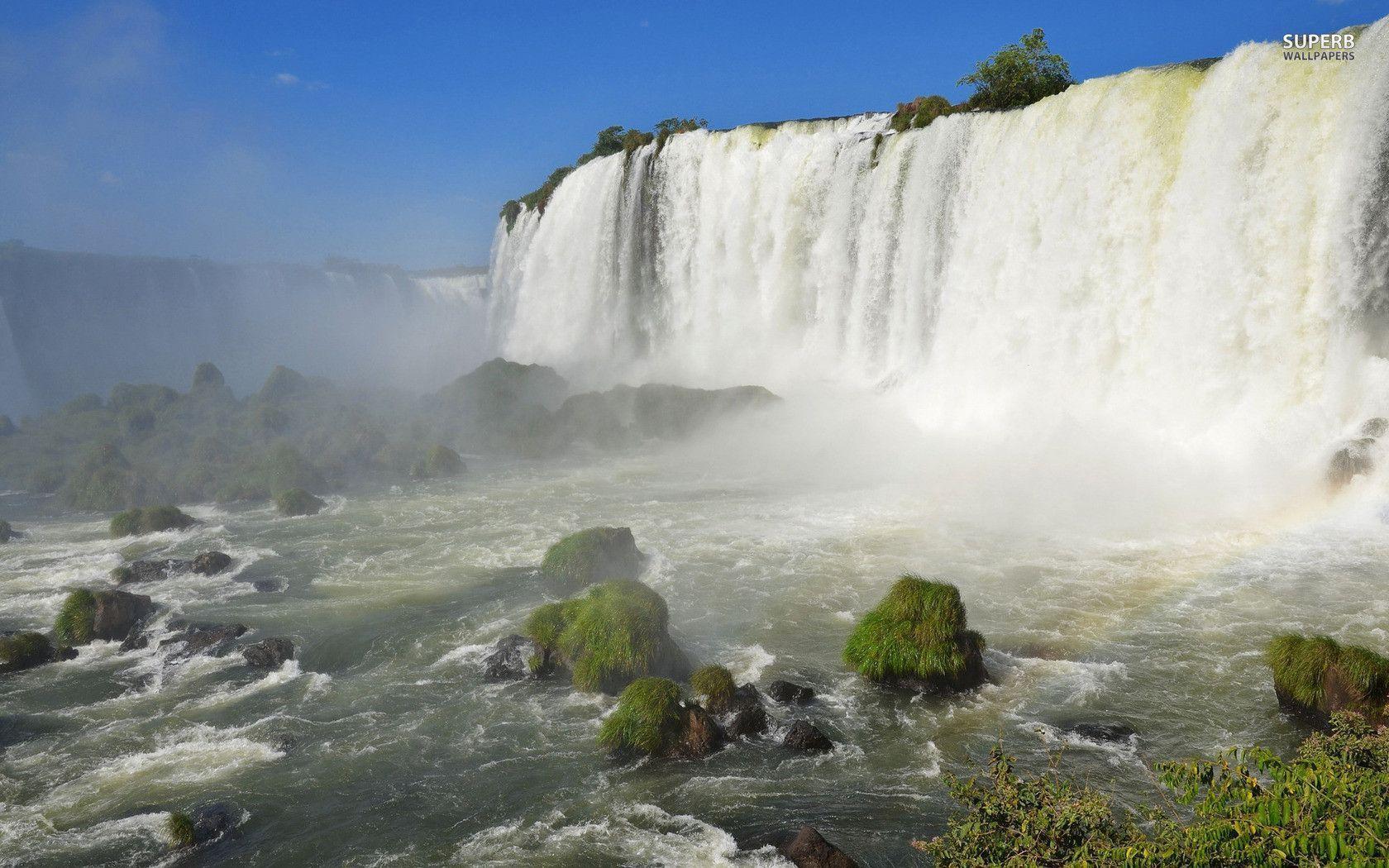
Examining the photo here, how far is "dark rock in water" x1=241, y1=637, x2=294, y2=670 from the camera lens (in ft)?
39.3

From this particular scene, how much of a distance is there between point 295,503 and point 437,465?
4.90m

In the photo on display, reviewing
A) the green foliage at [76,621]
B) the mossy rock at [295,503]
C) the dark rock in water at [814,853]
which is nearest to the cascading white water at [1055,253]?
the dark rock in water at [814,853]

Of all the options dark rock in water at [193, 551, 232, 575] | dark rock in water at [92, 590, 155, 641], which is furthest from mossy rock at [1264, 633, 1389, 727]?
dark rock in water at [193, 551, 232, 575]

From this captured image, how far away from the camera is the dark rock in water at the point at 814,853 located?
7.07 m

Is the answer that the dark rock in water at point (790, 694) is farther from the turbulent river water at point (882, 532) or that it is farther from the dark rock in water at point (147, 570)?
the dark rock in water at point (147, 570)

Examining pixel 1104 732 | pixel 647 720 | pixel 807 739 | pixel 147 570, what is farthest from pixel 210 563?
pixel 1104 732

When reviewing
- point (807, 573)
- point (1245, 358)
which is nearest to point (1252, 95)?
point (1245, 358)

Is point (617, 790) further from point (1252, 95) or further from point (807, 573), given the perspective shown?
point (1252, 95)

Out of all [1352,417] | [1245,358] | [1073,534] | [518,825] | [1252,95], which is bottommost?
[518,825]

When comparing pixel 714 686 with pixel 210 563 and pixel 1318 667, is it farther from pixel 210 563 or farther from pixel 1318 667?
pixel 210 563

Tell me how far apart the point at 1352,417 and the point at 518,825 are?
56.9ft

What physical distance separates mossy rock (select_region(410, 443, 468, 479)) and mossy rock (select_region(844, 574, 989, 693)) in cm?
1799

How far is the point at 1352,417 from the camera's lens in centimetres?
1659

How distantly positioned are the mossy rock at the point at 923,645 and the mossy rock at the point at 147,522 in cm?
1734
